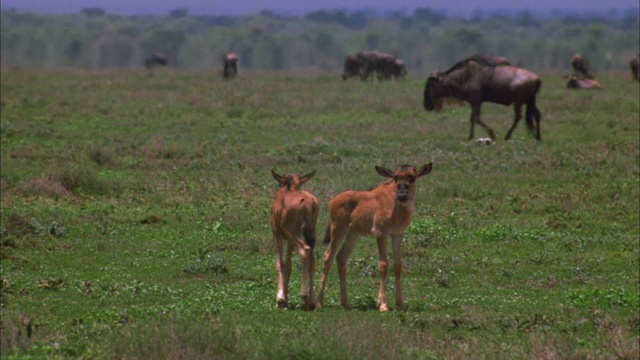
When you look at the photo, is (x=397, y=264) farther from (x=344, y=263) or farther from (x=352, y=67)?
(x=352, y=67)

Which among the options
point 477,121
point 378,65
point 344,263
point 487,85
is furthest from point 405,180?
point 378,65

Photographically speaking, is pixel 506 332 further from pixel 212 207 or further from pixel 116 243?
pixel 212 207

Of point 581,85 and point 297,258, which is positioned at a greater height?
point 297,258

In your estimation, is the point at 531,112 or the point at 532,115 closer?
the point at 531,112

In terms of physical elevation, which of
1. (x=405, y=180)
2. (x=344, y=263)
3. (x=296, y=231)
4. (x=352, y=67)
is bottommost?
(x=352, y=67)

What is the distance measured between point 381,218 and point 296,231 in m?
0.83

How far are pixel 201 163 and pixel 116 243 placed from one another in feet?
21.3

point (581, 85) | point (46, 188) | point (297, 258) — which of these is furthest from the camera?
point (581, 85)

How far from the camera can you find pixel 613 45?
6629 inches

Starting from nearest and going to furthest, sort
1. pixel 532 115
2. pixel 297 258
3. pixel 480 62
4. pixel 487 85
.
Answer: pixel 297 258 → pixel 532 115 → pixel 487 85 → pixel 480 62

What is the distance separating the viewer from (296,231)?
35.8ft

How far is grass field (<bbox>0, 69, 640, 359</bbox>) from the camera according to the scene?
9.60 metres

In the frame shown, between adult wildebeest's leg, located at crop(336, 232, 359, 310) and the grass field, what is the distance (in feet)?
0.59

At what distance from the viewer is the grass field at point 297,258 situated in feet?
31.5
